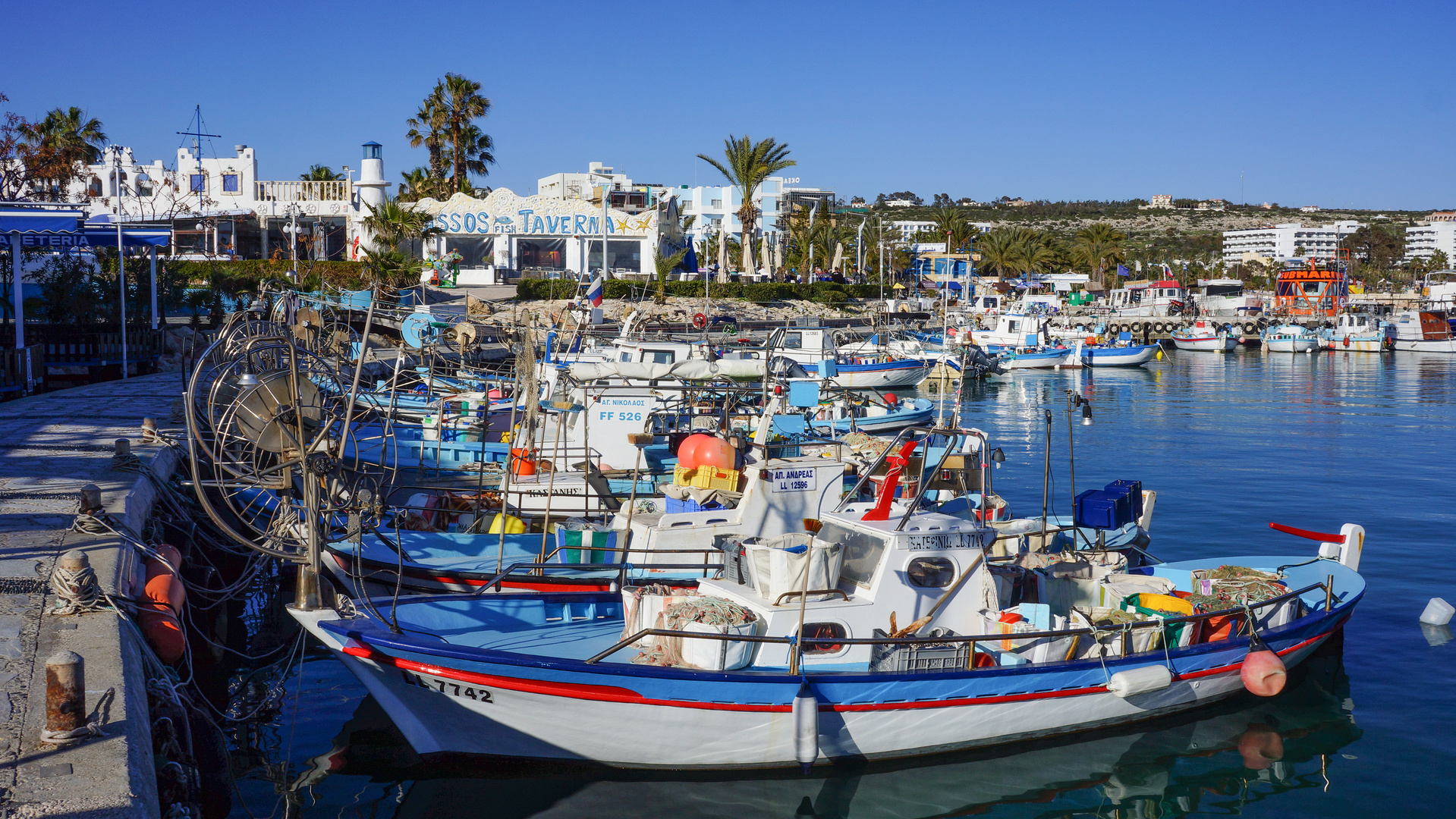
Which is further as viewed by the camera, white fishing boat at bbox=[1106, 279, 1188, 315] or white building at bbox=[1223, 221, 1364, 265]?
white building at bbox=[1223, 221, 1364, 265]

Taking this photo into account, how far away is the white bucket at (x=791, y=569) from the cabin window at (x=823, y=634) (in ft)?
0.95

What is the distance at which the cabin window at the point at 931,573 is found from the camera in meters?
11.0

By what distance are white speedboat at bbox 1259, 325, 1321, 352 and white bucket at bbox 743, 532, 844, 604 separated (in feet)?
244

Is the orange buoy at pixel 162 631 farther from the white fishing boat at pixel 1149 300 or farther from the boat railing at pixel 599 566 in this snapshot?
the white fishing boat at pixel 1149 300

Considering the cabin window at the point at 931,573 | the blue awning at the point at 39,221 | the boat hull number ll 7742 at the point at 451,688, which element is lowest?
the boat hull number ll 7742 at the point at 451,688

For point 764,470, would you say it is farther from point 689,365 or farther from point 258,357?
point 689,365

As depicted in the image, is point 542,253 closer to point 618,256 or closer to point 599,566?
point 618,256

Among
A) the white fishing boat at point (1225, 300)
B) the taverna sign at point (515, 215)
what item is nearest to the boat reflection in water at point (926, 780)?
the taverna sign at point (515, 215)

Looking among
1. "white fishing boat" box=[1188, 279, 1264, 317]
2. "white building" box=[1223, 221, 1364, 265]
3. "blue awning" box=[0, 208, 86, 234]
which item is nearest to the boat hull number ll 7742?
"blue awning" box=[0, 208, 86, 234]

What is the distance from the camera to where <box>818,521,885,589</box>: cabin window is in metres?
11.0

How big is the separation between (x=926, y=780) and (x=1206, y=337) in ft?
246

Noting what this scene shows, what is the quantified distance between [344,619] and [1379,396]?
4939 cm

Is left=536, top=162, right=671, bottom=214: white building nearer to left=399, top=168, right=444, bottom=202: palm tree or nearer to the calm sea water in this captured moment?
left=399, top=168, right=444, bottom=202: palm tree

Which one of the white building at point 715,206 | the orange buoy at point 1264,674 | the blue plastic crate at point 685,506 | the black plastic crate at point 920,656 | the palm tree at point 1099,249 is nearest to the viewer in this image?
the black plastic crate at point 920,656
